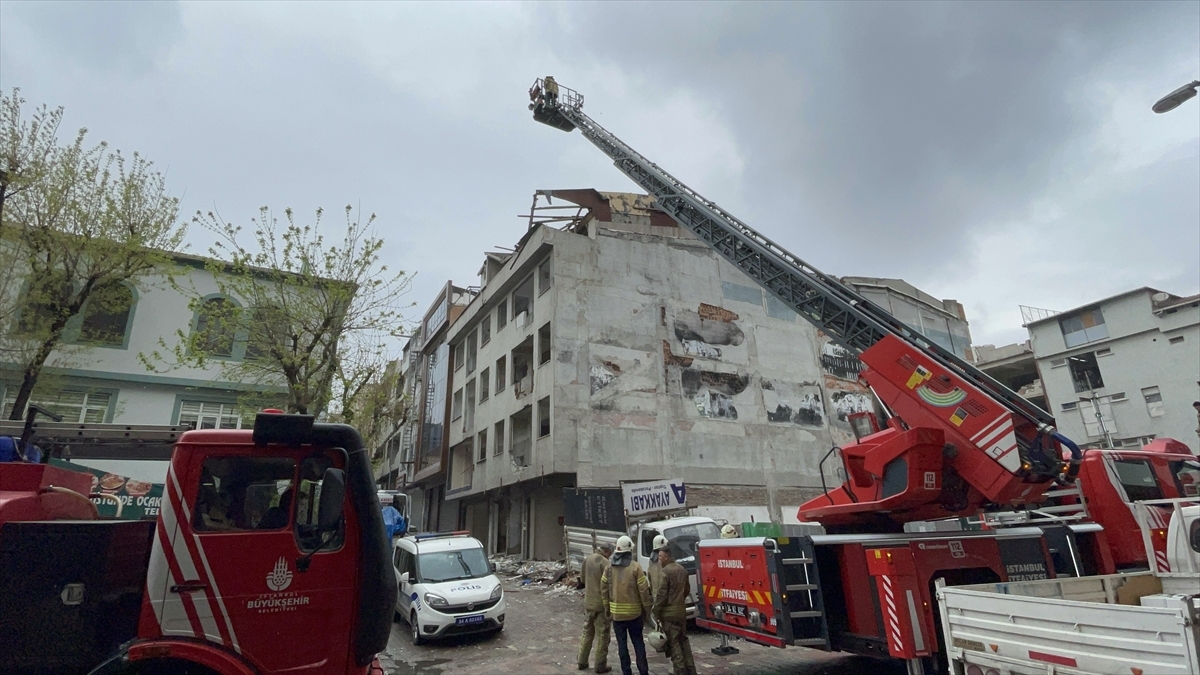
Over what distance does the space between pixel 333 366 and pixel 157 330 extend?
820cm

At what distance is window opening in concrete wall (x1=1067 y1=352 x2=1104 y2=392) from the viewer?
36188mm

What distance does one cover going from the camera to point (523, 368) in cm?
3062

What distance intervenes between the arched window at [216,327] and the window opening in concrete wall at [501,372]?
1320cm

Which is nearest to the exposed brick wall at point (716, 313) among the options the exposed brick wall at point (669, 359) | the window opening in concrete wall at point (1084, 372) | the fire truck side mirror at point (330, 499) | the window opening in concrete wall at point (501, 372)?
the exposed brick wall at point (669, 359)

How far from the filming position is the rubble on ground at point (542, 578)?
16.9 metres

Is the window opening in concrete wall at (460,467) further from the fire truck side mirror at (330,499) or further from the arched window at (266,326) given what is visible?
the fire truck side mirror at (330,499)

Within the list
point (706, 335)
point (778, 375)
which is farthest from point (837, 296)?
point (778, 375)

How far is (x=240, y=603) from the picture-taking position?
4285 mm

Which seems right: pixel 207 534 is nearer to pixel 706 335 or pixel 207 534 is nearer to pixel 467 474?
pixel 706 335

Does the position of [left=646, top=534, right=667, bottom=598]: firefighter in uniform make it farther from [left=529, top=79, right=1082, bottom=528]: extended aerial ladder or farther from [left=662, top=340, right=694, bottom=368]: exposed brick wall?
[left=662, top=340, right=694, bottom=368]: exposed brick wall

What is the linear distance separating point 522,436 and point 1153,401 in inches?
1390

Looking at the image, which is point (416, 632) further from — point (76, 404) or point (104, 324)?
point (104, 324)

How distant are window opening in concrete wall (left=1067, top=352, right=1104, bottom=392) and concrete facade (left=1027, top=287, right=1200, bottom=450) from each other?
5cm

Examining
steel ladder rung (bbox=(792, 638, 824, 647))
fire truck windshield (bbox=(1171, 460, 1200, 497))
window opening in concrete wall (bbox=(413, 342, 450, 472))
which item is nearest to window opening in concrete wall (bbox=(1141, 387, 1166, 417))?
fire truck windshield (bbox=(1171, 460, 1200, 497))
